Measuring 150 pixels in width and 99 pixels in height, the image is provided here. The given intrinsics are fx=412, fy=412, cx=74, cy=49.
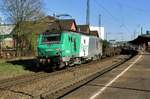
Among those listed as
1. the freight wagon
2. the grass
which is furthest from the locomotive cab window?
the grass

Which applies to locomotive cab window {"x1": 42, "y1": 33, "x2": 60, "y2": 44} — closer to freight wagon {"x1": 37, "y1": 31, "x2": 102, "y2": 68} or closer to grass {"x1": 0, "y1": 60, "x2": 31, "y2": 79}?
freight wagon {"x1": 37, "y1": 31, "x2": 102, "y2": 68}

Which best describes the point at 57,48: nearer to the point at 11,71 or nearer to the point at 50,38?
the point at 50,38

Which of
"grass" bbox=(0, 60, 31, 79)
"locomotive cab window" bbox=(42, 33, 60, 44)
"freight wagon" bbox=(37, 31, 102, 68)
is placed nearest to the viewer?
"grass" bbox=(0, 60, 31, 79)

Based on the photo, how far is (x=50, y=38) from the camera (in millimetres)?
31109

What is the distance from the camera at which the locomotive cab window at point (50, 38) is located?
101 feet

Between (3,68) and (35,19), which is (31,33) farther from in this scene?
(3,68)

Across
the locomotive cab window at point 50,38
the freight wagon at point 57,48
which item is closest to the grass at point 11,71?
the freight wagon at point 57,48

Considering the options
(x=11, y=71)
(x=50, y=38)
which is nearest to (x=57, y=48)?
(x=50, y=38)

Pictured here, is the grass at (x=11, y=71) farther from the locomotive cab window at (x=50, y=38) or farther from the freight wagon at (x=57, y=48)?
the locomotive cab window at (x=50, y=38)

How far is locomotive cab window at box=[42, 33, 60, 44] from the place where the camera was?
101 ft

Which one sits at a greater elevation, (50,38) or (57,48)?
→ (50,38)

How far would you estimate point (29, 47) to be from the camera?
61406 millimetres

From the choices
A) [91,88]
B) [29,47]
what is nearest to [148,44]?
[29,47]

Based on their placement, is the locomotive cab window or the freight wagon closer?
the freight wagon
